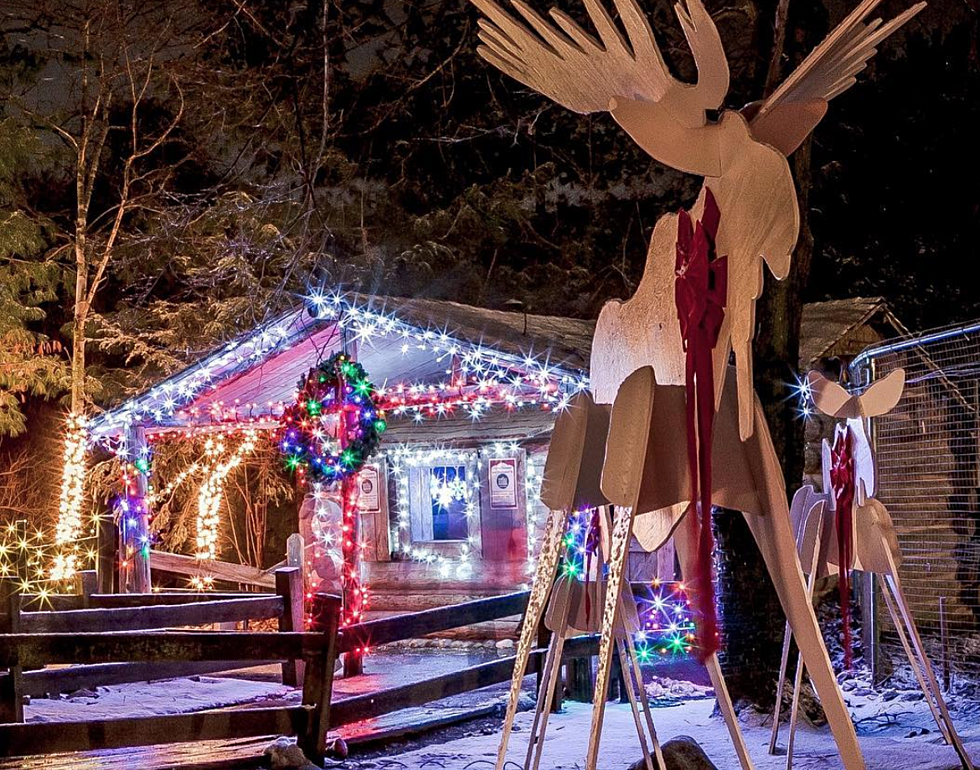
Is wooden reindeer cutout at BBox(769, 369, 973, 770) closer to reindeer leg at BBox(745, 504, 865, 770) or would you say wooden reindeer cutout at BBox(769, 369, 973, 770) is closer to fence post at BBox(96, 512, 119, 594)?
reindeer leg at BBox(745, 504, 865, 770)

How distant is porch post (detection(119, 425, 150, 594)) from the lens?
46.9 ft

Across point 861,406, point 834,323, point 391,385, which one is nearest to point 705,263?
point 861,406

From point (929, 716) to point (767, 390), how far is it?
2297mm

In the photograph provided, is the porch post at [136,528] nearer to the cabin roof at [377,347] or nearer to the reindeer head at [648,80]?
the cabin roof at [377,347]

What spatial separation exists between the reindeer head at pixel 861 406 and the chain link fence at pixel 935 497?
4077mm

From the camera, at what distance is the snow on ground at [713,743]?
554 centimetres

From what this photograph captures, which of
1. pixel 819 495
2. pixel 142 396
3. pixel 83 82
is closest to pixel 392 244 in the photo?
pixel 83 82

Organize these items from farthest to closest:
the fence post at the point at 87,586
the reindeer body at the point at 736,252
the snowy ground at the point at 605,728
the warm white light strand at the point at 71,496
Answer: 1. the warm white light strand at the point at 71,496
2. the fence post at the point at 87,586
3. the snowy ground at the point at 605,728
4. the reindeer body at the point at 736,252

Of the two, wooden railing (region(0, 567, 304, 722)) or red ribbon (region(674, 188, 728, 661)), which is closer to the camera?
red ribbon (region(674, 188, 728, 661))

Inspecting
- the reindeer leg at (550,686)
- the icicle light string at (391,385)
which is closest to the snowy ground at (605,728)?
the reindeer leg at (550,686)

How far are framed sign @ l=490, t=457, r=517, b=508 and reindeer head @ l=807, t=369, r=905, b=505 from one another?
32.6 feet

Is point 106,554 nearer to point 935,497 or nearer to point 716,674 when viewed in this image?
point 935,497

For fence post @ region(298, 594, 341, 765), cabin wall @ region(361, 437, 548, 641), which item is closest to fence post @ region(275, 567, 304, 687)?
fence post @ region(298, 594, 341, 765)

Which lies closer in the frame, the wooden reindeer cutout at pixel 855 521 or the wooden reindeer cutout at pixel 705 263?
the wooden reindeer cutout at pixel 705 263
